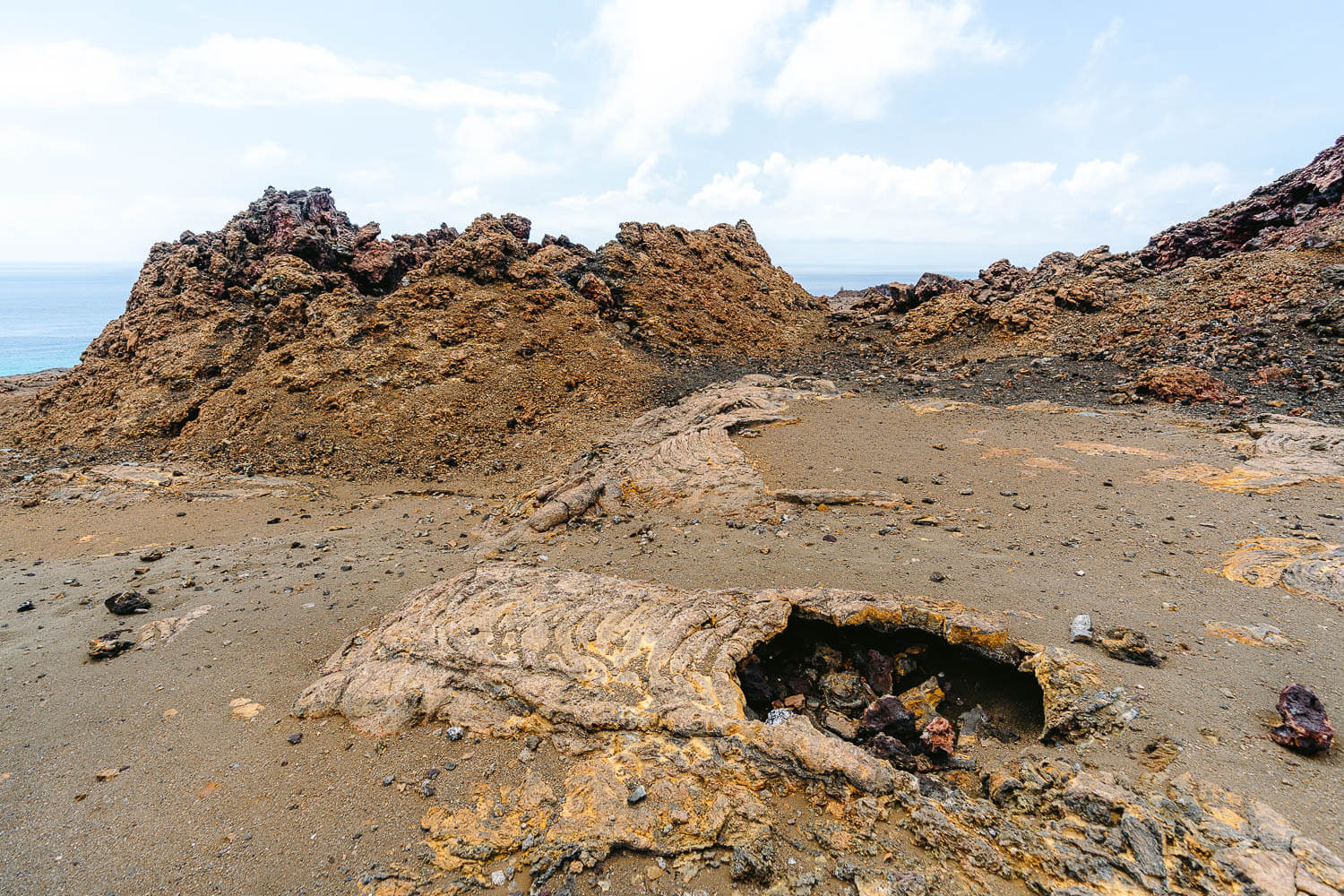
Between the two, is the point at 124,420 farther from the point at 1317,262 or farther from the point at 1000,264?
the point at 1317,262

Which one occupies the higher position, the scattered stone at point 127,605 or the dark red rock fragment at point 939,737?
the scattered stone at point 127,605

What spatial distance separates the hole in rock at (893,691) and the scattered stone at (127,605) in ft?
19.4

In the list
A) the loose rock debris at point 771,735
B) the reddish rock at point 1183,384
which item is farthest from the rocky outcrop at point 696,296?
the loose rock debris at point 771,735

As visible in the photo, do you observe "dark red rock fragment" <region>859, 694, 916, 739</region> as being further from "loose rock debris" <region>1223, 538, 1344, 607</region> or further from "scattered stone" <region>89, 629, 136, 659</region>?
"scattered stone" <region>89, 629, 136, 659</region>

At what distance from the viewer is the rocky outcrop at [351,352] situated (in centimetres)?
1105

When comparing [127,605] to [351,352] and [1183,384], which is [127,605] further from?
[1183,384]

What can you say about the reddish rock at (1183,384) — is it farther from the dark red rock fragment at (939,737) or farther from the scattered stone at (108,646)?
the scattered stone at (108,646)

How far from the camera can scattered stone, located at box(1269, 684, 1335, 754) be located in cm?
282

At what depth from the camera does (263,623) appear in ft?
17.0

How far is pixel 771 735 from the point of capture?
10.6ft

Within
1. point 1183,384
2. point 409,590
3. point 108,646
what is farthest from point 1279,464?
point 108,646

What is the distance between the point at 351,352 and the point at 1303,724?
14.1m

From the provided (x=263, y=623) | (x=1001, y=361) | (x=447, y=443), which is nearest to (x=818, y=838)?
(x=263, y=623)

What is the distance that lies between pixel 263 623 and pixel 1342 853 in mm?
7135
